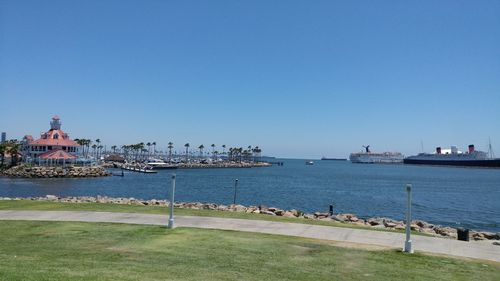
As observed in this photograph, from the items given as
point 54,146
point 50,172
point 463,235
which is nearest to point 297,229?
point 463,235

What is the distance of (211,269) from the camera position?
336 inches

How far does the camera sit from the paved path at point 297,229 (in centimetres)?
1166

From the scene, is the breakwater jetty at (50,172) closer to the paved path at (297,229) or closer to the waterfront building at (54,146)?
the waterfront building at (54,146)

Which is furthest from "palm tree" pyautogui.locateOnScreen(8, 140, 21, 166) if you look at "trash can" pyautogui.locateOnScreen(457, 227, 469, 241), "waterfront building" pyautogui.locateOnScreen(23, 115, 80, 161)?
"trash can" pyautogui.locateOnScreen(457, 227, 469, 241)

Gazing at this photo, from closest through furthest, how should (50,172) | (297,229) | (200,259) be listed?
(200,259), (297,229), (50,172)

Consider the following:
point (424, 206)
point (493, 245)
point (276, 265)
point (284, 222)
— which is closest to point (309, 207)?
point (424, 206)

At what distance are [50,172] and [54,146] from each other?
16171mm

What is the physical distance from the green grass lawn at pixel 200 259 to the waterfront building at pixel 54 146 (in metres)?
96.6

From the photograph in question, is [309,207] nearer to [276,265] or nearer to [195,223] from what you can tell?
[195,223]

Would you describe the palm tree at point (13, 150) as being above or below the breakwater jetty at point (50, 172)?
above

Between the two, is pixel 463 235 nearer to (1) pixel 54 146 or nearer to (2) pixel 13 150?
(1) pixel 54 146

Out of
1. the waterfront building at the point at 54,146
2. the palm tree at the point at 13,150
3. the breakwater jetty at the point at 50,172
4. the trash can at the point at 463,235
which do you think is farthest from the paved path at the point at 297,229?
the palm tree at the point at 13,150

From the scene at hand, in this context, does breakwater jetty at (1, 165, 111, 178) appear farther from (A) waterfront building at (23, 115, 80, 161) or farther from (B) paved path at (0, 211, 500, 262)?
(B) paved path at (0, 211, 500, 262)

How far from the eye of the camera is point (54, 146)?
10581cm
